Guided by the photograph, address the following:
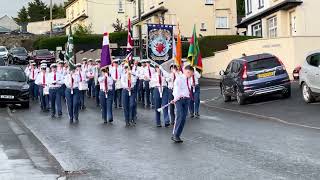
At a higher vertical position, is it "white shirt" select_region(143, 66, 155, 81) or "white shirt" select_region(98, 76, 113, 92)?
"white shirt" select_region(143, 66, 155, 81)

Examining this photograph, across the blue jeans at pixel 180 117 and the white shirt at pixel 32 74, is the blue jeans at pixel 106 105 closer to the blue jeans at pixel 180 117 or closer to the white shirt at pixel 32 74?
the blue jeans at pixel 180 117

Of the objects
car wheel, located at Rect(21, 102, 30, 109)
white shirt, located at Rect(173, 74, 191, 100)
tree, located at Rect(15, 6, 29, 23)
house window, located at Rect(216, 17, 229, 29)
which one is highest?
tree, located at Rect(15, 6, 29, 23)

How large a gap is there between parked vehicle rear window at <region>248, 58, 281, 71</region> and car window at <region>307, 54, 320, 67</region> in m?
1.91

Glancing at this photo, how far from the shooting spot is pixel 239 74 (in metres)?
23.1

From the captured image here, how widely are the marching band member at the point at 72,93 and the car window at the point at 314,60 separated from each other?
25.4ft

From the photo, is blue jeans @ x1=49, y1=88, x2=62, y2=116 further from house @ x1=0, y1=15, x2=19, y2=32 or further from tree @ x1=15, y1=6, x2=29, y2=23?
tree @ x1=15, y1=6, x2=29, y2=23

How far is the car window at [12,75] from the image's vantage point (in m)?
25.8

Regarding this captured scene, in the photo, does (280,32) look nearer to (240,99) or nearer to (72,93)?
(240,99)

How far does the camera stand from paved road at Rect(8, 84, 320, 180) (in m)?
9.80

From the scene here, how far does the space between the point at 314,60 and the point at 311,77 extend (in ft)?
2.06

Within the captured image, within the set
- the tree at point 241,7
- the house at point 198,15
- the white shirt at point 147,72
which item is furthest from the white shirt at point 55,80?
the tree at point 241,7

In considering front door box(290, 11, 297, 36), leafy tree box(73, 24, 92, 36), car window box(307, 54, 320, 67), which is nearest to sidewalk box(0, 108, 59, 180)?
car window box(307, 54, 320, 67)

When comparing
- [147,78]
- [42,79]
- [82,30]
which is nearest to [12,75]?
[42,79]

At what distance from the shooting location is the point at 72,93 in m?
19.9
